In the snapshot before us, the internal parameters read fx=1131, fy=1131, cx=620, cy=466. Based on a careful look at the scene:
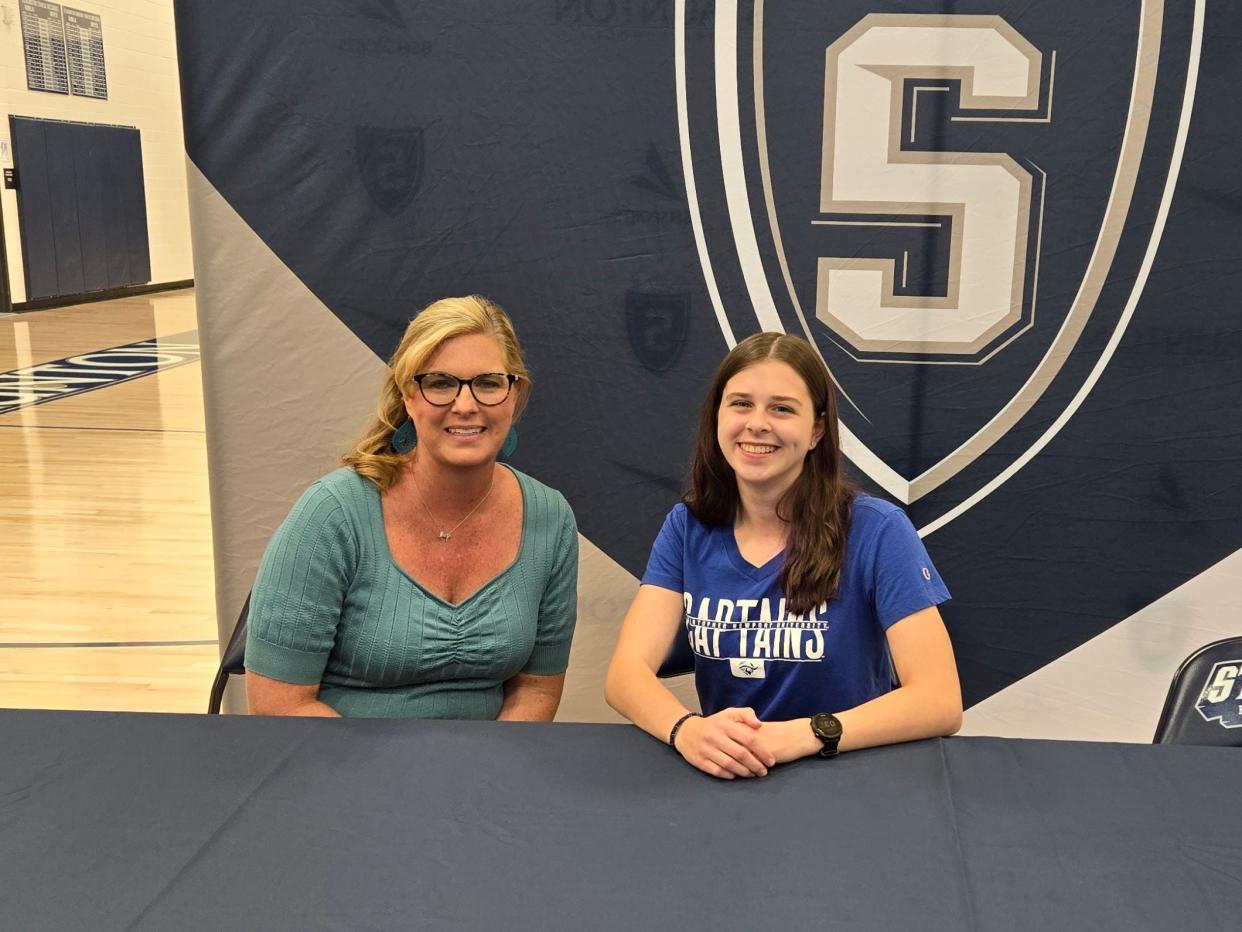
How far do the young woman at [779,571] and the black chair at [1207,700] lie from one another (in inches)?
13.9

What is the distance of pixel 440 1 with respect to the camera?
6.81ft

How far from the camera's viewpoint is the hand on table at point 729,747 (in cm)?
112

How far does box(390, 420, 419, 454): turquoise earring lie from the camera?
62.7 inches

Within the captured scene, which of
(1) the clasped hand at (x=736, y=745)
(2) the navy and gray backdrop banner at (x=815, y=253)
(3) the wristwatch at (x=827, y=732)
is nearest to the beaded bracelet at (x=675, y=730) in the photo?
(1) the clasped hand at (x=736, y=745)

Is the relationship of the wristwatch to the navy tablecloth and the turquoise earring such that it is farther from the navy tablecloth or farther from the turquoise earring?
the turquoise earring

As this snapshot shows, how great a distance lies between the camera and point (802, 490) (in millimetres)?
1506

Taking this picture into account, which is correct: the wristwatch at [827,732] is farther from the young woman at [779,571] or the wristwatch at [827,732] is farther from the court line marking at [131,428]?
the court line marking at [131,428]

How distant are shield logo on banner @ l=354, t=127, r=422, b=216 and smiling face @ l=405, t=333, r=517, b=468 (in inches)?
29.2

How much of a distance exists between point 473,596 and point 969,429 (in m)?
1.13

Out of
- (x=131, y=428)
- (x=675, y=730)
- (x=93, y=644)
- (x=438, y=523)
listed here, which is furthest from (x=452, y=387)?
(x=131, y=428)

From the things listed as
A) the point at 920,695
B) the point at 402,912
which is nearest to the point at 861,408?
the point at 920,695

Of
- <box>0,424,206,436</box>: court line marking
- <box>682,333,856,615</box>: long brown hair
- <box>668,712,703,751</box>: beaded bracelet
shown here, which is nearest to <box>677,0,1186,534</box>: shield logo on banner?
<box>682,333,856,615</box>: long brown hair

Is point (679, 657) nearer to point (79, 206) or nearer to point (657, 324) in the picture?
point (657, 324)

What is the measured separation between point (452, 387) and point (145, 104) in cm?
1191
